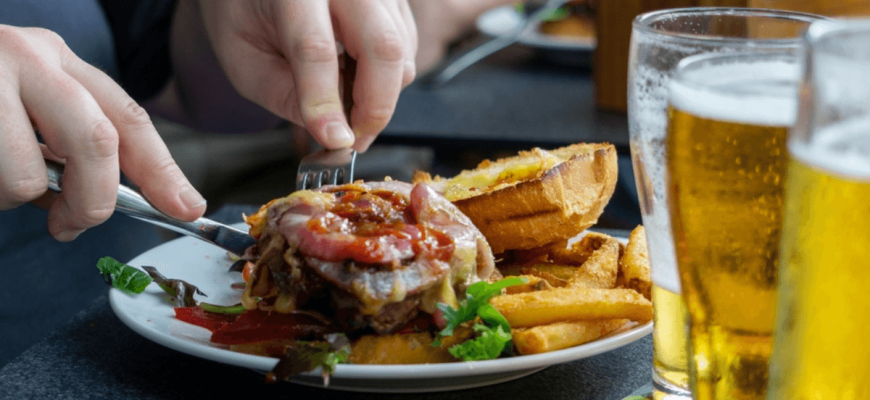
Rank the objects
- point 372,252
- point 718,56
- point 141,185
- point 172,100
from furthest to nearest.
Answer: point 172,100 → point 141,185 → point 372,252 → point 718,56

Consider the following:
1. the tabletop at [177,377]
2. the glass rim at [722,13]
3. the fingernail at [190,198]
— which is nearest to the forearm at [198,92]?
the fingernail at [190,198]

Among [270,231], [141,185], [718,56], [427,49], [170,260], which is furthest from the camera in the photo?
[427,49]

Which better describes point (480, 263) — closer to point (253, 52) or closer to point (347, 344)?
point (347, 344)

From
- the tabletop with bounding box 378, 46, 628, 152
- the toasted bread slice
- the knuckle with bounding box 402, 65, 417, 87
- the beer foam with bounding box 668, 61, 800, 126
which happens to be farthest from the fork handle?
the tabletop with bounding box 378, 46, 628, 152

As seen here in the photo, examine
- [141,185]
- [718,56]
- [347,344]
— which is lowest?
[347,344]

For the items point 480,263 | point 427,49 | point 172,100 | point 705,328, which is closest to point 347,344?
point 480,263

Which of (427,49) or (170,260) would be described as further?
(427,49)
